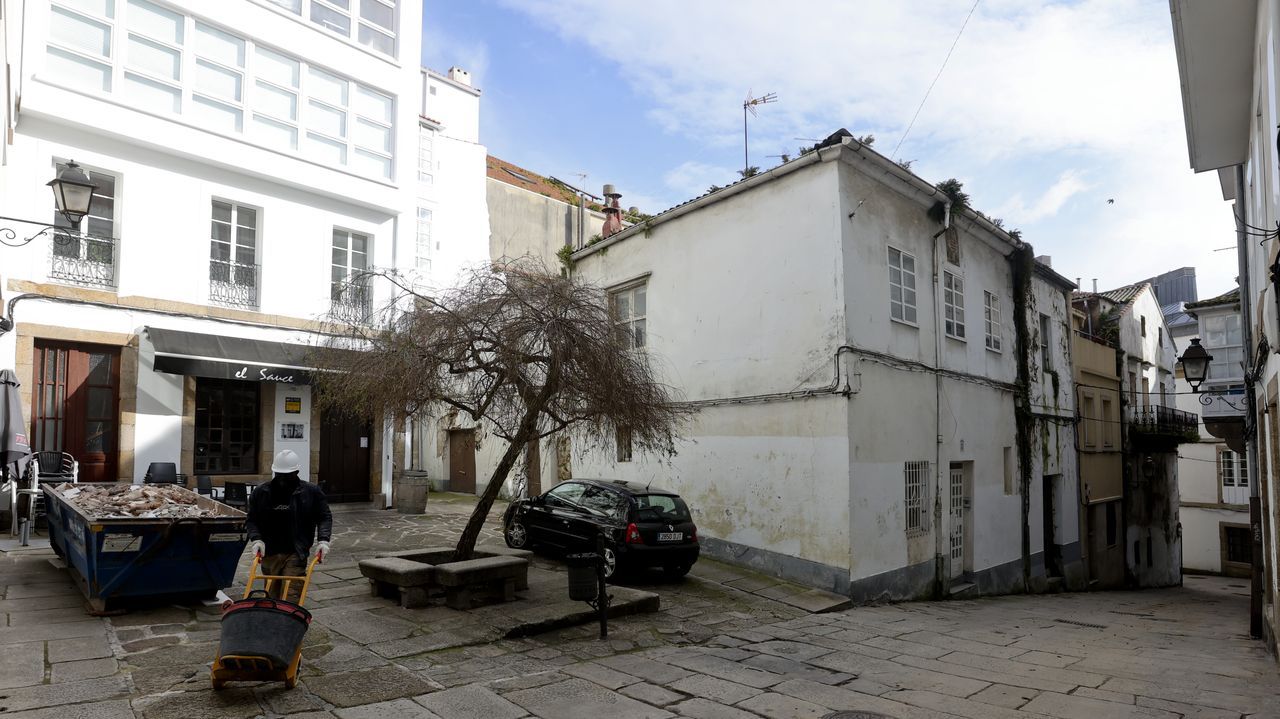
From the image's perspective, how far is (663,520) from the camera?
11359 millimetres

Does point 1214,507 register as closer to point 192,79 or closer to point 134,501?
point 134,501

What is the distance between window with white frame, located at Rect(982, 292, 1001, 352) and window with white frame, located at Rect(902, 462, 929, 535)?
4.43m

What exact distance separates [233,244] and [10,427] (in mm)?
5737

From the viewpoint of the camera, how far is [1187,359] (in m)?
14.2

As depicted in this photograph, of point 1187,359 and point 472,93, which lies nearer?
point 1187,359

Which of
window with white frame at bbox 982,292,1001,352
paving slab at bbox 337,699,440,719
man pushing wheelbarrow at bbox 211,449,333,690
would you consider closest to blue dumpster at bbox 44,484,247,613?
man pushing wheelbarrow at bbox 211,449,333,690

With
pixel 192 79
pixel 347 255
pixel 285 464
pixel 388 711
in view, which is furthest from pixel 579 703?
pixel 192 79

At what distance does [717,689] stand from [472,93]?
89.9 feet

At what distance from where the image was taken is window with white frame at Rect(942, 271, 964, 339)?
49.5 feet

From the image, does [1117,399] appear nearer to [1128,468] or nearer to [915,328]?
[1128,468]

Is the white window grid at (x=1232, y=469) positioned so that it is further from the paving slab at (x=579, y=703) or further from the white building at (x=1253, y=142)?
the paving slab at (x=579, y=703)

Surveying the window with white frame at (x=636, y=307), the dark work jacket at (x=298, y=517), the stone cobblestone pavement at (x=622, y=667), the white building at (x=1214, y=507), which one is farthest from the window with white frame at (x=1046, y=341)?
the dark work jacket at (x=298, y=517)

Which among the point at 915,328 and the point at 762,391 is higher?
the point at 915,328

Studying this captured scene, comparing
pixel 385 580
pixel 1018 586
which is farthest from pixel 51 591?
pixel 1018 586
